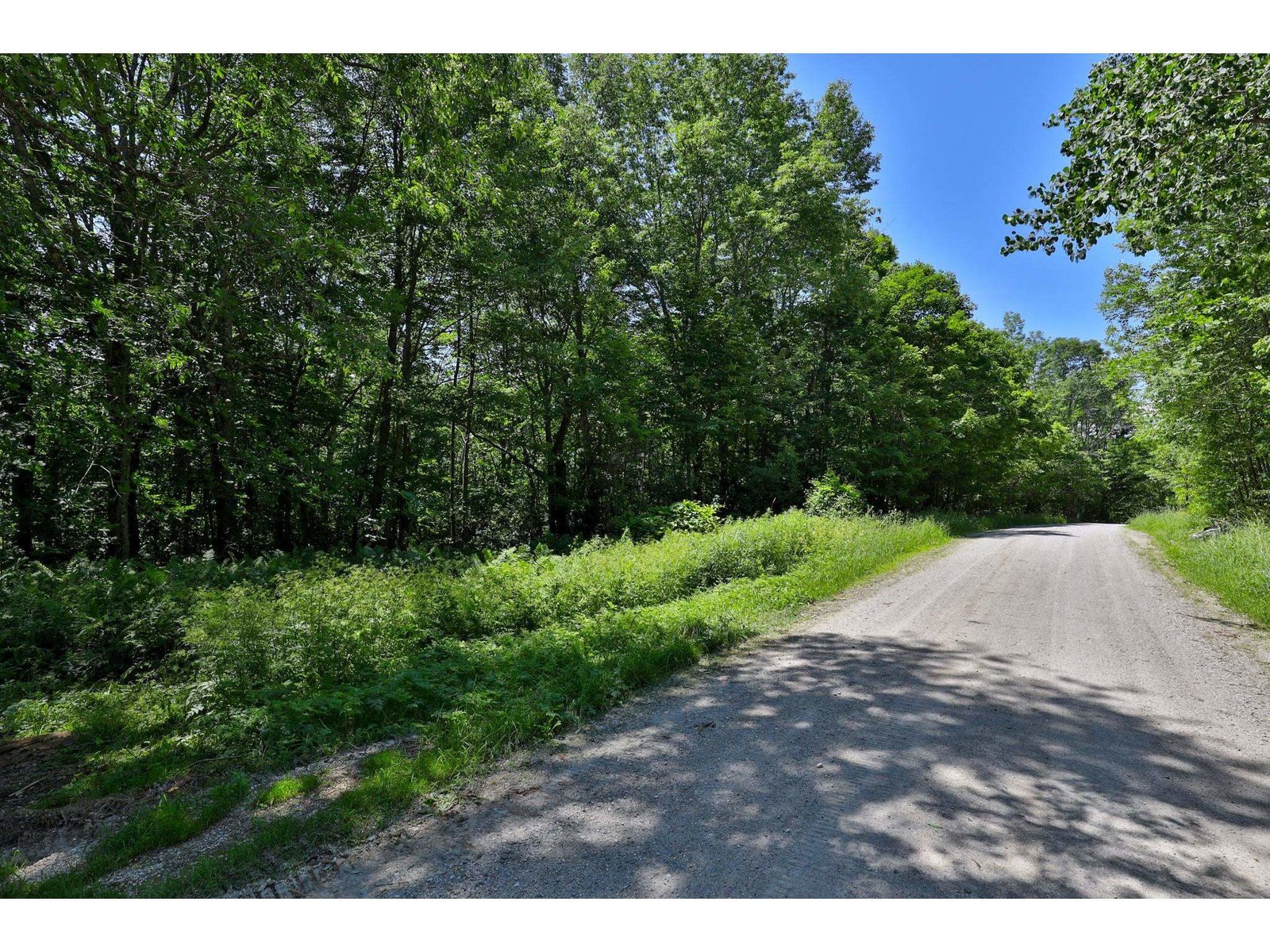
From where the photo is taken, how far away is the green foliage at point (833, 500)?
16.2 meters

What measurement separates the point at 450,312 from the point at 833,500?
479 inches

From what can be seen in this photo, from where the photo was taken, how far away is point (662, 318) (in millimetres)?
21016

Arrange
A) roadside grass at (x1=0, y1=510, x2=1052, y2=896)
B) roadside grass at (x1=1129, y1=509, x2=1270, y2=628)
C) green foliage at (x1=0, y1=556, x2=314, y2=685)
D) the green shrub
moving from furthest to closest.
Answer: the green shrub → roadside grass at (x1=1129, y1=509, x2=1270, y2=628) → green foliage at (x1=0, y1=556, x2=314, y2=685) → roadside grass at (x1=0, y1=510, x2=1052, y2=896)

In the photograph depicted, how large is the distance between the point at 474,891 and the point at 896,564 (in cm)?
1116

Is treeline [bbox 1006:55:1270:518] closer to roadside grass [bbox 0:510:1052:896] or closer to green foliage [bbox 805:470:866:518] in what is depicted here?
roadside grass [bbox 0:510:1052:896]

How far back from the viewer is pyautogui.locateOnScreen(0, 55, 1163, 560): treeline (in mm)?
6781

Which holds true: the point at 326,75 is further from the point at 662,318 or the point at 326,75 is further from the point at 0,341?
the point at 662,318

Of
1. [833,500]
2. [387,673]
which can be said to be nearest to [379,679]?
[387,673]

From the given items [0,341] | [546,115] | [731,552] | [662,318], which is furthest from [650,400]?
[0,341]

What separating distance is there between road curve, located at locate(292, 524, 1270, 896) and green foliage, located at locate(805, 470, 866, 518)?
404 inches

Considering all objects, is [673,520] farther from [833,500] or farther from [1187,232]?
[1187,232]

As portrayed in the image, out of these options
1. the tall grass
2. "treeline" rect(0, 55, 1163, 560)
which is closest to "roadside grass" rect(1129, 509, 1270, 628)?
the tall grass

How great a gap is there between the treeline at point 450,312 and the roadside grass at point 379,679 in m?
3.77

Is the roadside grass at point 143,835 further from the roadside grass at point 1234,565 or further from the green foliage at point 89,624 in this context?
the roadside grass at point 1234,565
